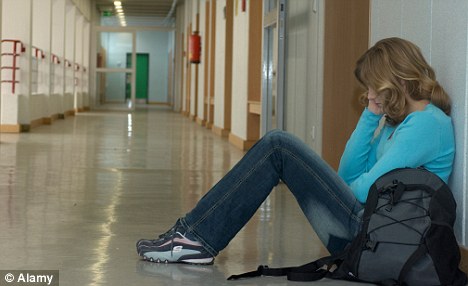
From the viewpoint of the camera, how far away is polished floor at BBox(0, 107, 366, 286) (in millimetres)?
2861

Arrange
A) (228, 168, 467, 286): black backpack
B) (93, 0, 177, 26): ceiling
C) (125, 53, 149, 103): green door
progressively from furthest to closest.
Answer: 1. (125, 53, 149, 103): green door
2. (93, 0, 177, 26): ceiling
3. (228, 168, 467, 286): black backpack

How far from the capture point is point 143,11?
1137 inches

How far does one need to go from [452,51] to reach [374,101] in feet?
1.20

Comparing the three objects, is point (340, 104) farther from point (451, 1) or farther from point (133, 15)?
point (133, 15)

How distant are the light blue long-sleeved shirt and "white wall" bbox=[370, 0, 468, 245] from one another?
2.6 inches

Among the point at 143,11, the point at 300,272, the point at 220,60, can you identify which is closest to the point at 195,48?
the point at 220,60

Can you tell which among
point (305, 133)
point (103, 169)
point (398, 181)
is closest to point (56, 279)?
point (398, 181)

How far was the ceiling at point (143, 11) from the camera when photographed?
2600 centimetres

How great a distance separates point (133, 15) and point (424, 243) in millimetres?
28950

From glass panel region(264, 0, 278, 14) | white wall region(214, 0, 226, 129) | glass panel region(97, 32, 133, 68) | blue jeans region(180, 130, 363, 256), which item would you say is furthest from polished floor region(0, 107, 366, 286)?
glass panel region(97, 32, 133, 68)

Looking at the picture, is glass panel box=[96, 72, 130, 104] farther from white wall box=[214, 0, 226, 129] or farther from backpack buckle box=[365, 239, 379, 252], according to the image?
backpack buckle box=[365, 239, 379, 252]

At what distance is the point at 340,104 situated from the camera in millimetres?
5219

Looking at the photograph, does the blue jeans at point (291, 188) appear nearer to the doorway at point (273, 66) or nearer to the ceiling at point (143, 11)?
the doorway at point (273, 66)

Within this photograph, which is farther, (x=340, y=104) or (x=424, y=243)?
(x=340, y=104)
